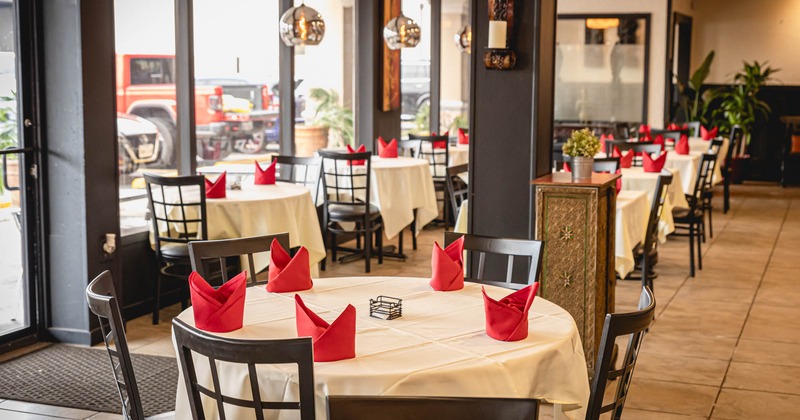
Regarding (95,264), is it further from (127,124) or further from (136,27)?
(136,27)

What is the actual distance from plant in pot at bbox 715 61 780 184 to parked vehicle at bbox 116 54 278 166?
7723 millimetres

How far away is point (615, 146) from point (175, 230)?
4.30m

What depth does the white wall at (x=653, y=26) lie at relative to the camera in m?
12.3

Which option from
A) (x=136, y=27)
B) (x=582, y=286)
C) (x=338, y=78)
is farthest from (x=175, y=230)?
(x=338, y=78)

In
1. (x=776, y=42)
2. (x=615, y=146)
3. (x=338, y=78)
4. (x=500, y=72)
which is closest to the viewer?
(x=500, y=72)

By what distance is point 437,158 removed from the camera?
9727mm

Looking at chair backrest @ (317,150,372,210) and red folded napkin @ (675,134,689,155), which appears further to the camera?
red folded napkin @ (675,134,689,155)

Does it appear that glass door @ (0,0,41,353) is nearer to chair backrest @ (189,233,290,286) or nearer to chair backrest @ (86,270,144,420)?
chair backrest @ (189,233,290,286)

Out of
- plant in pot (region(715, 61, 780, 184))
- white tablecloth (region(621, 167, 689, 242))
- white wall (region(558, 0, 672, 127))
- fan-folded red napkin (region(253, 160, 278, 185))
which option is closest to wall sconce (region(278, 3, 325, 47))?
fan-folded red napkin (region(253, 160, 278, 185))

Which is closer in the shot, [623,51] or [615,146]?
[615,146]

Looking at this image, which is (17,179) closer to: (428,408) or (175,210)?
(175,210)

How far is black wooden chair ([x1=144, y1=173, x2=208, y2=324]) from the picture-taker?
5.73m

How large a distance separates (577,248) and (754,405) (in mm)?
1115

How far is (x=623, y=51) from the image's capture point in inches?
495
